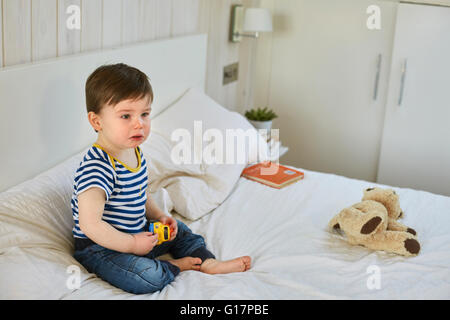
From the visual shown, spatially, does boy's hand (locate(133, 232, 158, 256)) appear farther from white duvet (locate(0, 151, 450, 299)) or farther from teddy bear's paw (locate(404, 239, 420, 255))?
teddy bear's paw (locate(404, 239, 420, 255))

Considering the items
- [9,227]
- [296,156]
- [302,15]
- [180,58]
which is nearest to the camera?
[9,227]

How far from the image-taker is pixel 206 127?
2295mm

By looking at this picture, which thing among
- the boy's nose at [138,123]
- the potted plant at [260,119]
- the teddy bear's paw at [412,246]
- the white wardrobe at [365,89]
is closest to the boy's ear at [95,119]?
the boy's nose at [138,123]

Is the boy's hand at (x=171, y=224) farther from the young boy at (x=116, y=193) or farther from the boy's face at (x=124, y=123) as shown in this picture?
the boy's face at (x=124, y=123)

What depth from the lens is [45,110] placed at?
169 centimetres

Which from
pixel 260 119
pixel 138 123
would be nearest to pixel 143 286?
pixel 138 123

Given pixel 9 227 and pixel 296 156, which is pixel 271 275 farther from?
pixel 296 156

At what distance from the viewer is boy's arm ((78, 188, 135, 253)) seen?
4.62 feet

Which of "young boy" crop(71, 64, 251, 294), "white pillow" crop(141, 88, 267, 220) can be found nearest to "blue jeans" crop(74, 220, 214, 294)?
"young boy" crop(71, 64, 251, 294)

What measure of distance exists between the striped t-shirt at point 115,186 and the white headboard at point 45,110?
232mm

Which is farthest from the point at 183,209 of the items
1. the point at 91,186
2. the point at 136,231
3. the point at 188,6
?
the point at 188,6

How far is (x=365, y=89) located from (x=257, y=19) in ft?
2.61

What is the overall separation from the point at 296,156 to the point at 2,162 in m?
2.36

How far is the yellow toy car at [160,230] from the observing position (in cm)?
156
